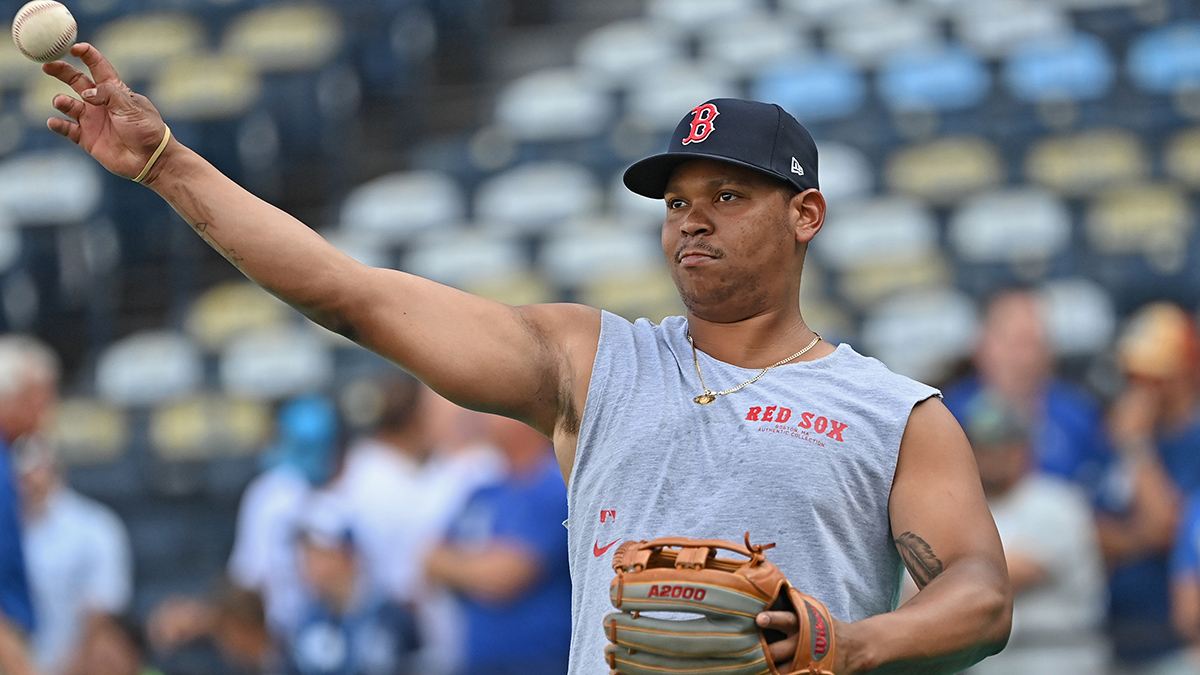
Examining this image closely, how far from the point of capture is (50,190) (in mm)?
9758

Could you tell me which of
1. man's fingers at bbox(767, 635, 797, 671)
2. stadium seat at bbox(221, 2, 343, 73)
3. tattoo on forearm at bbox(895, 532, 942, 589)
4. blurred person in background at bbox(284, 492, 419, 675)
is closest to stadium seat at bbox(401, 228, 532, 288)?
stadium seat at bbox(221, 2, 343, 73)

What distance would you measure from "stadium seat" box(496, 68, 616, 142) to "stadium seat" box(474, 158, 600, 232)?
1.54 ft

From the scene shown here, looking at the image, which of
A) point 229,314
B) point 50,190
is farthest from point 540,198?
point 50,190

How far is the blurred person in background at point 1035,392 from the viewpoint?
5668 mm

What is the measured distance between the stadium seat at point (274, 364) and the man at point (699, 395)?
21.0 ft

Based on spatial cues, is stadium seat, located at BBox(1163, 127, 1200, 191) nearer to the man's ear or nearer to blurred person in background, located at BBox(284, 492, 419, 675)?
blurred person in background, located at BBox(284, 492, 419, 675)

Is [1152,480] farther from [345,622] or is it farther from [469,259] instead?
[469,259]

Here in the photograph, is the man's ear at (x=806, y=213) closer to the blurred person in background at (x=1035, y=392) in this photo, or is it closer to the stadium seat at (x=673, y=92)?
the blurred person in background at (x=1035, y=392)

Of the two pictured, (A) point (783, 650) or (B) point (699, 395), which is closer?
(A) point (783, 650)

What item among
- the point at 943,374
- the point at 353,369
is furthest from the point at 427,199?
the point at 943,374

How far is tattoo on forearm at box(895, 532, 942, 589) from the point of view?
91.3 inches

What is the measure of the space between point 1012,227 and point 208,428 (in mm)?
4874

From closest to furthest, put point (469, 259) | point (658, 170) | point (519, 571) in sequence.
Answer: point (658, 170) < point (519, 571) < point (469, 259)

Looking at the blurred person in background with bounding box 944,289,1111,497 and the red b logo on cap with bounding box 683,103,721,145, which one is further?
the blurred person in background with bounding box 944,289,1111,497
